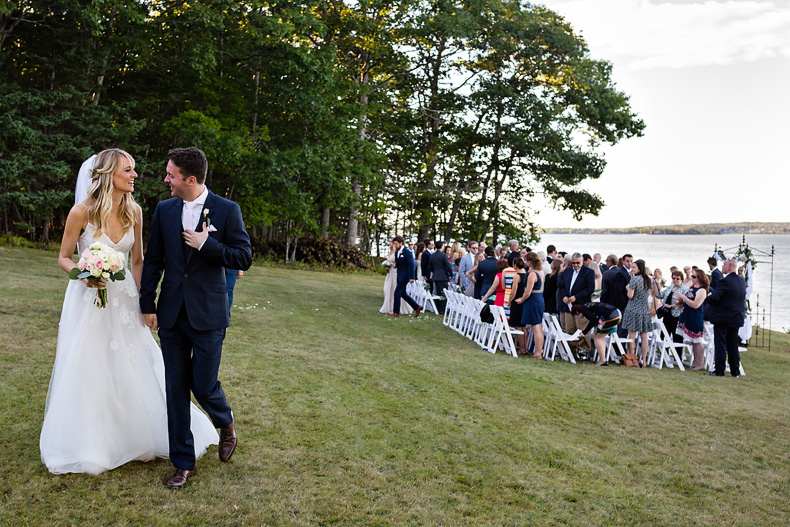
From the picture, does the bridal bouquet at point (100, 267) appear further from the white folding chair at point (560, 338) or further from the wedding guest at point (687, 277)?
the wedding guest at point (687, 277)

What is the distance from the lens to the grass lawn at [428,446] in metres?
3.96

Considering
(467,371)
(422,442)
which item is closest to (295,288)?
(467,371)

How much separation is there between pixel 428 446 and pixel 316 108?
63.6 feet

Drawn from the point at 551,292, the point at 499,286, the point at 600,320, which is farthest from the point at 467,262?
the point at 600,320

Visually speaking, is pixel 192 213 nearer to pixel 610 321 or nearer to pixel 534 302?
pixel 534 302

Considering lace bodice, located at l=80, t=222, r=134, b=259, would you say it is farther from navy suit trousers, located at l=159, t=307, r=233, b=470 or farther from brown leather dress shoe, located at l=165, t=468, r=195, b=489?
brown leather dress shoe, located at l=165, t=468, r=195, b=489

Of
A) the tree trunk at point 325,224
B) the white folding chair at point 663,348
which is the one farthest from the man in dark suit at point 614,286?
the tree trunk at point 325,224

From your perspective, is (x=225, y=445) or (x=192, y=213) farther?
(x=225, y=445)

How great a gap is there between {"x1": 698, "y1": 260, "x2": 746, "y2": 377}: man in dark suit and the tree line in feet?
50.2

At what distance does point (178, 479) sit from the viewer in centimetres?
405

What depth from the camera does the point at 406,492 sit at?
4.32 metres

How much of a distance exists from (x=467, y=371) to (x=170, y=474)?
200 inches

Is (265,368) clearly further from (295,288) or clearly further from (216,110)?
(216,110)

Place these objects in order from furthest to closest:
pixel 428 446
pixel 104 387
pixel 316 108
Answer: pixel 316 108
pixel 428 446
pixel 104 387
